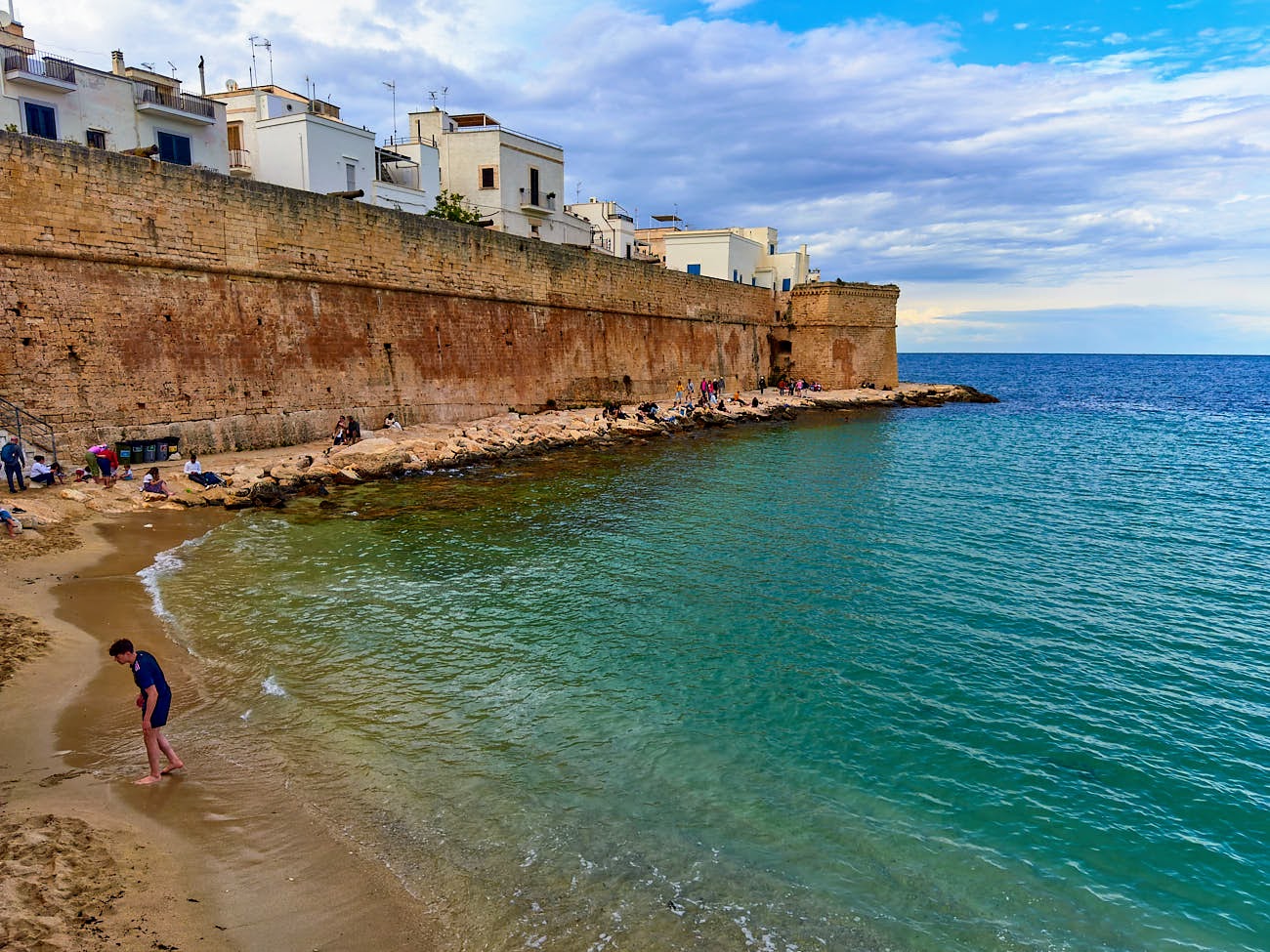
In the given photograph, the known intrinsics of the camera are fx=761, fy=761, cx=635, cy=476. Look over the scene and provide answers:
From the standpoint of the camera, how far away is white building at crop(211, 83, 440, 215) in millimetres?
24406

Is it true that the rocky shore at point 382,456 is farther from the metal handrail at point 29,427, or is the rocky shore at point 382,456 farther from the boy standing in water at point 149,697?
the boy standing in water at point 149,697

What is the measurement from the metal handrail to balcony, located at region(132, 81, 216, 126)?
512 inches

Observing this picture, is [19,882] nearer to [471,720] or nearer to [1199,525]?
[471,720]

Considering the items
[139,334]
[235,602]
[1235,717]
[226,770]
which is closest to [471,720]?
[226,770]

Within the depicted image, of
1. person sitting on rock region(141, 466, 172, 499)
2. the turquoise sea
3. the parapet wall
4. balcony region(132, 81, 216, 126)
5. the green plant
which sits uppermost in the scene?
balcony region(132, 81, 216, 126)

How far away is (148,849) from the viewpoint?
4.27 m

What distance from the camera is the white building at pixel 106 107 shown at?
18.9 metres

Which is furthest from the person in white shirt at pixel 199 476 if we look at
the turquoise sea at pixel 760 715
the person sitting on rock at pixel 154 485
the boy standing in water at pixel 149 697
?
the boy standing in water at pixel 149 697

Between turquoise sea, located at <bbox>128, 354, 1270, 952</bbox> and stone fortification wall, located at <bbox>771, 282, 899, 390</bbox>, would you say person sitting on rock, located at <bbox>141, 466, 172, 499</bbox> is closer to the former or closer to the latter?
turquoise sea, located at <bbox>128, 354, 1270, 952</bbox>

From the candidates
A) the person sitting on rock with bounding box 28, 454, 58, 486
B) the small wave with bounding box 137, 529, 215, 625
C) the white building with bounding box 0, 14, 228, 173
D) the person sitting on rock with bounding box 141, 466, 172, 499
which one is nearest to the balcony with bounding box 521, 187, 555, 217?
the white building with bounding box 0, 14, 228, 173

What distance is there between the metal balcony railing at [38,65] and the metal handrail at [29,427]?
11.8 meters

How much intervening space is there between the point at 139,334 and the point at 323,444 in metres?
4.27

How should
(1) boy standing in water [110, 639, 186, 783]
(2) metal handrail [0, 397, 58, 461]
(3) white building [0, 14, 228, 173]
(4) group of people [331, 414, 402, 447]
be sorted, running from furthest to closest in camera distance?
(3) white building [0, 14, 228, 173] → (4) group of people [331, 414, 402, 447] → (2) metal handrail [0, 397, 58, 461] → (1) boy standing in water [110, 639, 186, 783]

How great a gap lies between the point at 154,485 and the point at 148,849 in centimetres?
973
